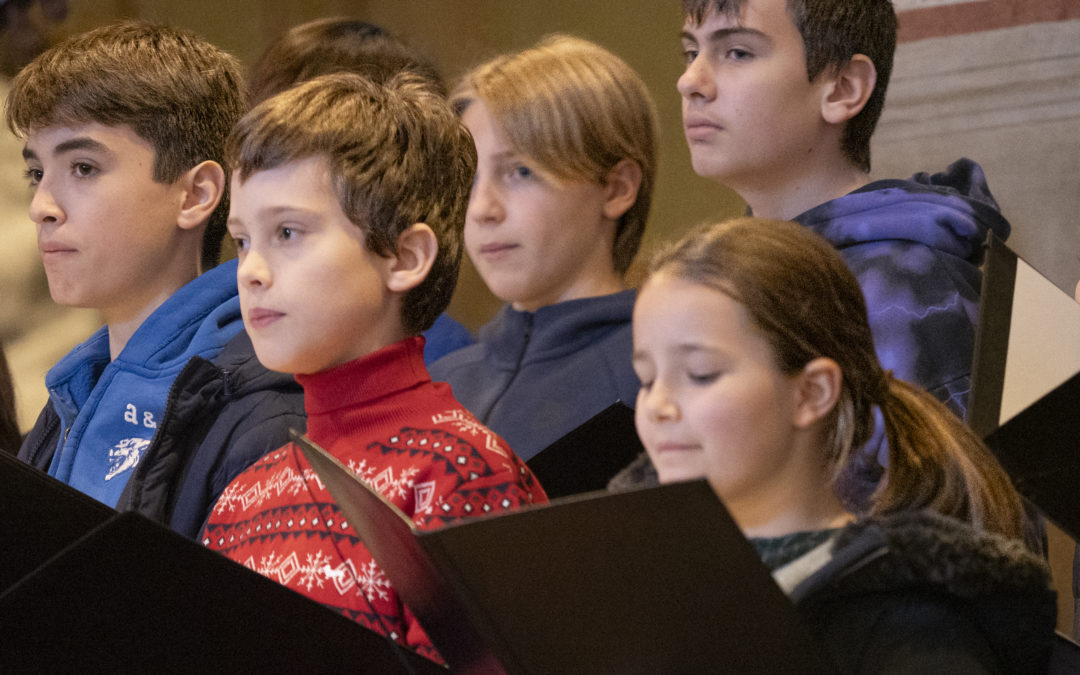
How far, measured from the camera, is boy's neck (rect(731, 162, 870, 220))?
1532 mm

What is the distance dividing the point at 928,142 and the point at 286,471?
1.18 metres

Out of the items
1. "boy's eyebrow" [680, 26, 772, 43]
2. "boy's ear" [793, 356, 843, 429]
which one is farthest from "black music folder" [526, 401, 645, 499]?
"boy's eyebrow" [680, 26, 772, 43]

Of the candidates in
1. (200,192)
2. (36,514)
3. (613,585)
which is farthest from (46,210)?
(613,585)

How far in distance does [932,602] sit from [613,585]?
25 cm

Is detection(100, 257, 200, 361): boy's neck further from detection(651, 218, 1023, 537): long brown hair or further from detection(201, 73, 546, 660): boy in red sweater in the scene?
detection(651, 218, 1023, 537): long brown hair

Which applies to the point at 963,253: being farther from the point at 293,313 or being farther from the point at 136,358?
the point at 136,358

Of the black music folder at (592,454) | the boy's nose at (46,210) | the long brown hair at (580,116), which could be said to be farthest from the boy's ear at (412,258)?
the boy's nose at (46,210)

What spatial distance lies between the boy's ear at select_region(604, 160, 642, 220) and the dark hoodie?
83cm

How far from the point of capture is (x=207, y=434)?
1.54 metres

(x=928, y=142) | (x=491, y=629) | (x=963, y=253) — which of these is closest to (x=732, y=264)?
(x=491, y=629)

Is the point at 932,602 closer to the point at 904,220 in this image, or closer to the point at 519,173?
the point at 904,220

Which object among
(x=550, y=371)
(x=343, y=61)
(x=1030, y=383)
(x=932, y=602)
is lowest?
(x=932, y=602)

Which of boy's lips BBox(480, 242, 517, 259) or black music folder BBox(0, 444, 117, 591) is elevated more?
boy's lips BBox(480, 242, 517, 259)

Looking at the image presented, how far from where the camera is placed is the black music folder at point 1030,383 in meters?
0.84
